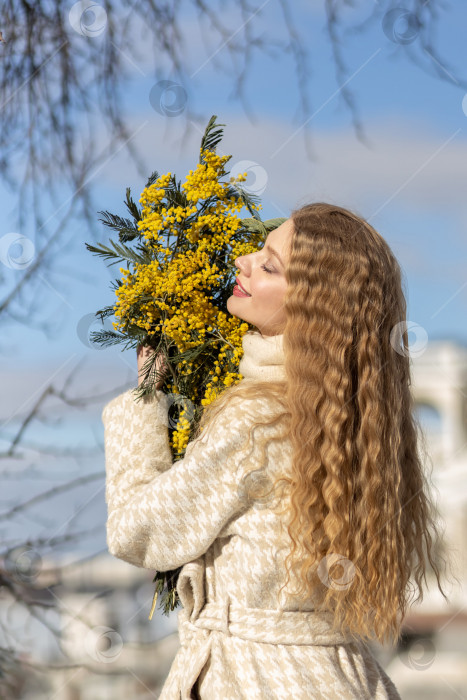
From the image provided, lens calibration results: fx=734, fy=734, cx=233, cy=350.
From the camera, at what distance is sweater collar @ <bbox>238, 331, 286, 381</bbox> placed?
1.06 m

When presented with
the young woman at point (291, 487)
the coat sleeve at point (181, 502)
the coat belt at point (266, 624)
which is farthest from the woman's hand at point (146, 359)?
the coat belt at point (266, 624)

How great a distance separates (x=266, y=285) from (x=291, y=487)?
30 cm

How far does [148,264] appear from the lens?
1.19 metres

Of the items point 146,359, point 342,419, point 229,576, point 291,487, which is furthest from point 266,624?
point 146,359

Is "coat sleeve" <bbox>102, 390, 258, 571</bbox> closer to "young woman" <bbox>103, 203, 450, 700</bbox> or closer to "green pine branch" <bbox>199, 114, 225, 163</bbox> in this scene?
"young woman" <bbox>103, 203, 450, 700</bbox>

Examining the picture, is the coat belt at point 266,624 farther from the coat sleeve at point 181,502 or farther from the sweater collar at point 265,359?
the sweater collar at point 265,359

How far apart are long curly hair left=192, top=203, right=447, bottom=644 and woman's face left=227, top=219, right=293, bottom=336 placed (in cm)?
2

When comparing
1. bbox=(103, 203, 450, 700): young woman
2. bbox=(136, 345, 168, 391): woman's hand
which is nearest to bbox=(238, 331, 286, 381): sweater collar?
bbox=(103, 203, 450, 700): young woman

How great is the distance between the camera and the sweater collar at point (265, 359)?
1064 mm

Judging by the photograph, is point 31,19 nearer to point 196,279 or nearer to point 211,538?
point 196,279

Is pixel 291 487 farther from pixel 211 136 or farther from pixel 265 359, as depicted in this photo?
pixel 211 136

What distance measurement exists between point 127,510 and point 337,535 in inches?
11.6

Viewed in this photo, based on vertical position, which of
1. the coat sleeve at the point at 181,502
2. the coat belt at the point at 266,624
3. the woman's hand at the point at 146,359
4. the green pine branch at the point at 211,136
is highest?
the green pine branch at the point at 211,136

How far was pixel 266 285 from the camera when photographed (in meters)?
1.09
